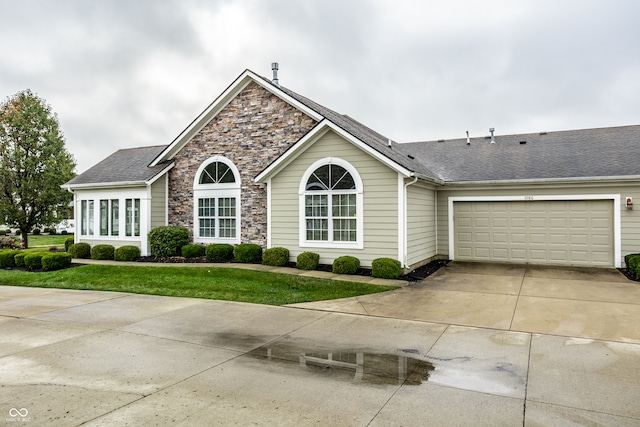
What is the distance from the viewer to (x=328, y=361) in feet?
18.1

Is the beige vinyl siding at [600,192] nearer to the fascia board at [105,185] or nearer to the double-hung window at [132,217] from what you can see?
the fascia board at [105,185]

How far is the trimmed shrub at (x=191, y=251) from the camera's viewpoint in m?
15.3

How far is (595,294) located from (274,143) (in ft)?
35.2

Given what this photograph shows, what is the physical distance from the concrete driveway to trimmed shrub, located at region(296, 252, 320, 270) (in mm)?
3361

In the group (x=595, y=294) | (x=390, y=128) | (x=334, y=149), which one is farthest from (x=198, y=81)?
(x=595, y=294)

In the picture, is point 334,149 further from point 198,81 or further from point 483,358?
point 198,81

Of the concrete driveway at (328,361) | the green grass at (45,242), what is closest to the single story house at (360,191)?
the concrete driveway at (328,361)

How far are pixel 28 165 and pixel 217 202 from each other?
14.2 metres

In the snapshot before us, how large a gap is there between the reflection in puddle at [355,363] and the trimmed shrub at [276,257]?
23.3ft

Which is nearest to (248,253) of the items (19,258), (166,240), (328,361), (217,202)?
(217,202)

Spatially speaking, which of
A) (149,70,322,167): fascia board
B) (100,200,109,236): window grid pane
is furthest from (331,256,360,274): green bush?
(100,200,109,236): window grid pane

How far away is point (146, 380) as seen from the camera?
15.9 ft

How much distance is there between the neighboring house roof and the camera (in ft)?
45.1

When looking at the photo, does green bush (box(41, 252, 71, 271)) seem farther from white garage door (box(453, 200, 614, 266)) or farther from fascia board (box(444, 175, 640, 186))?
white garage door (box(453, 200, 614, 266))
